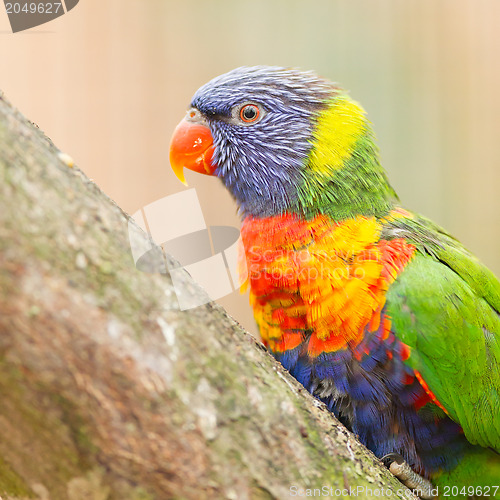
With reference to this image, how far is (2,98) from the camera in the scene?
1.25m

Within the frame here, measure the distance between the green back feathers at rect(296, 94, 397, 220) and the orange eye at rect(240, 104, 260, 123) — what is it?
324mm

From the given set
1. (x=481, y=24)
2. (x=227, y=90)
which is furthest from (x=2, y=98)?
(x=481, y=24)

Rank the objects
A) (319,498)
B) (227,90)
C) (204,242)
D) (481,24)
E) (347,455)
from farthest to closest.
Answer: (481,24)
(204,242)
(227,90)
(347,455)
(319,498)

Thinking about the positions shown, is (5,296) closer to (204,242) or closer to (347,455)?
(347,455)

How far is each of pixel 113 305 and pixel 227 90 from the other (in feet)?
5.67

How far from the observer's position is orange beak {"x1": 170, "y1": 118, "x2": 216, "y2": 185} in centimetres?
267

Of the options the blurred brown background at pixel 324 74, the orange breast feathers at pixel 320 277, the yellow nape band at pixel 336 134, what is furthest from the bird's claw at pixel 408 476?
the blurred brown background at pixel 324 74

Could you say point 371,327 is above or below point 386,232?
below

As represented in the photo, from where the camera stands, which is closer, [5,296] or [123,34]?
[5,296]

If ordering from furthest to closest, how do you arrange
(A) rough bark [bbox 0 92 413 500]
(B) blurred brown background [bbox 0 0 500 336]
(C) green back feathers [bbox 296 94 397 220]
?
(B) blurred brown background [bbox 0 0 500 336]
(C) green back feathers [bbox 296 94 397 220]
(A) rough bark [bbox 0 92 413 500]

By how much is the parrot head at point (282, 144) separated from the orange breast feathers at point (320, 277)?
0.47ft

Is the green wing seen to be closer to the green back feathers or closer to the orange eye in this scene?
the green back feathers

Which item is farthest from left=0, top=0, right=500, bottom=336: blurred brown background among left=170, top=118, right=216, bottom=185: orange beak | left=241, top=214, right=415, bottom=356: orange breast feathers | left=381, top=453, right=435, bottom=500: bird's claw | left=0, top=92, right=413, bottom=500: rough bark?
left=0, top=92, right=413, bottom=500: rough bark

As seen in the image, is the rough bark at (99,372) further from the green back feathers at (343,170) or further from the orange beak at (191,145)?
the orange beak at (191,145)
